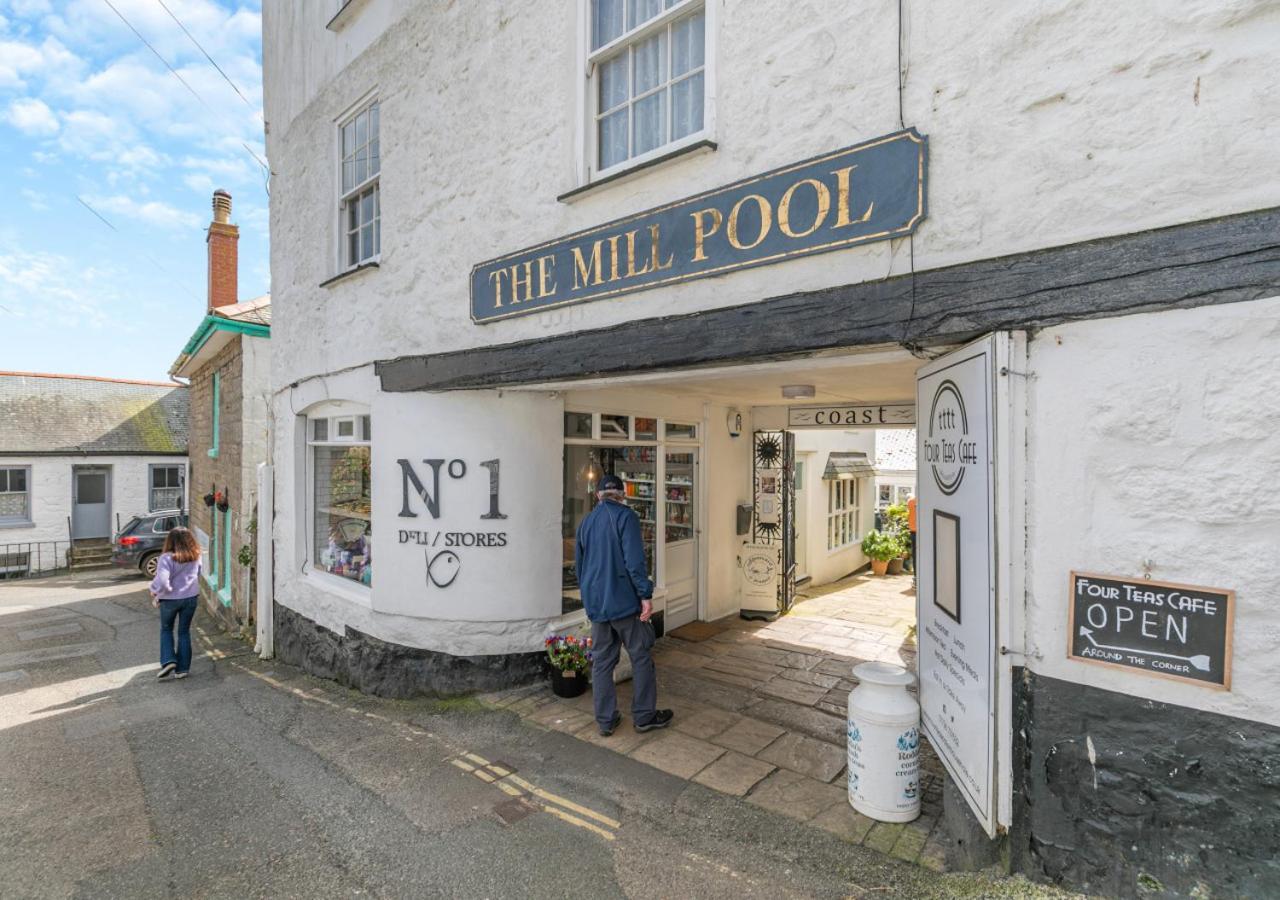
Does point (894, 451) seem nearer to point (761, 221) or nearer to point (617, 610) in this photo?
point (617, 610)

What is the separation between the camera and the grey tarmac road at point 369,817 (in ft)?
10.9

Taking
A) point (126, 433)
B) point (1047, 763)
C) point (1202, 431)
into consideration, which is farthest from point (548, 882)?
point (126, 433)

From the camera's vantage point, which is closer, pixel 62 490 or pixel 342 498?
pixel 342 498

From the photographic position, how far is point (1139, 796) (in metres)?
2.42

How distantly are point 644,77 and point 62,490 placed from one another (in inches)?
893

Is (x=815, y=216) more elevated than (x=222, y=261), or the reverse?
(x=222, y=261)

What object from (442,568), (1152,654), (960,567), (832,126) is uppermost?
(832,126)

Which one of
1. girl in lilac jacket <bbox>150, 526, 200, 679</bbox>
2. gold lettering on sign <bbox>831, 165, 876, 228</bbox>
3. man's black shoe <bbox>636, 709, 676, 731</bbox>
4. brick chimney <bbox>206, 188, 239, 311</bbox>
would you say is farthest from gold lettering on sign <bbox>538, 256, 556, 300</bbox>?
brick chimney <bbox>206, 188, 239, 311</bbox>

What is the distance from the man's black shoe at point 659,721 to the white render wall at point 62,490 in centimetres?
2182

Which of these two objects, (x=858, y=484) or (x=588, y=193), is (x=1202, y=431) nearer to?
(x=588, y=193)

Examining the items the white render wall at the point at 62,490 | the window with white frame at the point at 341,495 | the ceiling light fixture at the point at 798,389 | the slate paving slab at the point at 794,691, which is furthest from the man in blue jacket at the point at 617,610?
the white render wall at the point at 62,490

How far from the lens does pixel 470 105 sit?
212 inches

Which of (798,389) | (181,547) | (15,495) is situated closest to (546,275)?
(798,389)

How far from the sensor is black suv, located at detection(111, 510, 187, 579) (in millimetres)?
16766
